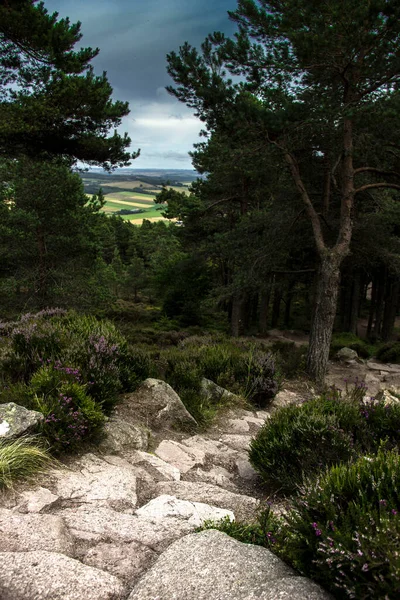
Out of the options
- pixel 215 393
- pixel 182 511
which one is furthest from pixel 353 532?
pixel 215 393

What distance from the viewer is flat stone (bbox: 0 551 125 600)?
2166 millimetres

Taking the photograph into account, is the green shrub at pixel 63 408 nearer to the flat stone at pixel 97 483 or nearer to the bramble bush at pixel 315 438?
the flat stone at pixel 97 483

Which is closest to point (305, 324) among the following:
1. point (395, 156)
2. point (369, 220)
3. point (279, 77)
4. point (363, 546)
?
point (369, 220)

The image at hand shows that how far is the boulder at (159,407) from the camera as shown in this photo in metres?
5.97

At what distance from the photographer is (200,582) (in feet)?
7.43

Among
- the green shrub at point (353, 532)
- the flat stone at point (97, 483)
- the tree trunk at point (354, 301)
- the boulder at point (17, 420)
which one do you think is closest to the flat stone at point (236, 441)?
Result: the flat stone at point (97, 483)

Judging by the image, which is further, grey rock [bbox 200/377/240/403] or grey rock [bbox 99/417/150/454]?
grey rock [bbox 200/377/240/403]

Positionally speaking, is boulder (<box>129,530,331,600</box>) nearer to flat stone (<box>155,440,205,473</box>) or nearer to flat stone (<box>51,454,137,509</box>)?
flat stone (<box>51,454,137,509</box>)

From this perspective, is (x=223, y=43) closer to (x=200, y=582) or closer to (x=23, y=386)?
(x=23, y=386)

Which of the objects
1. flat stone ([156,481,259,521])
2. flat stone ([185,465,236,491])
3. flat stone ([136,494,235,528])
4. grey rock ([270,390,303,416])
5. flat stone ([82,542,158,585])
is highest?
flat stone ([82,542,158,585])

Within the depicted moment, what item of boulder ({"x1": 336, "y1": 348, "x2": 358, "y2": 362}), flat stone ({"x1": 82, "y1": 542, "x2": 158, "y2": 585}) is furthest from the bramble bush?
boulder ({"x1": 336, "y1": 348, "x2": 358, "y2": 362})

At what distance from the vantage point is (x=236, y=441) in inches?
238

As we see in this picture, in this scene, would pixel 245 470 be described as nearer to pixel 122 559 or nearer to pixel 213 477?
pixel 213 477

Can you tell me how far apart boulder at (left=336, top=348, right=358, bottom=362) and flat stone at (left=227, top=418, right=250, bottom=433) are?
10.8 m
